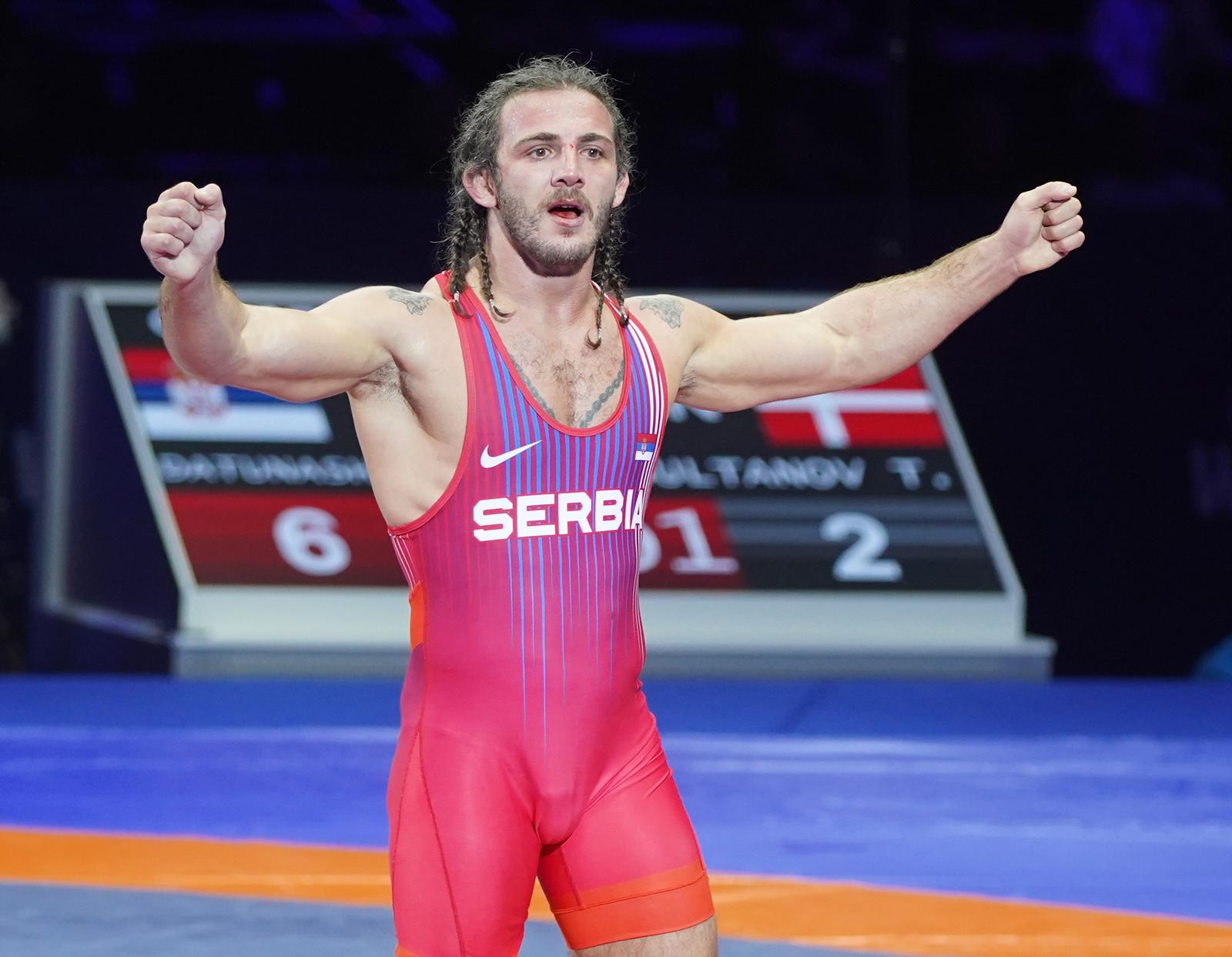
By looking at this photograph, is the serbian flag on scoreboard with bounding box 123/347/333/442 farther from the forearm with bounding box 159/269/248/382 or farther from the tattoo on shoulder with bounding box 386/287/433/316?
the forearm with bounding box 159/269/248/382

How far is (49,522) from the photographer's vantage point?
7762 millimetres

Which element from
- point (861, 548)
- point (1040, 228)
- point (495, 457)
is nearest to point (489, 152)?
point (495, 457)

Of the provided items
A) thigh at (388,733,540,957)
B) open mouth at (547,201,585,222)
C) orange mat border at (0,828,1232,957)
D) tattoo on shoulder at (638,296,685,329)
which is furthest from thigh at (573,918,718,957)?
orange mat border at (0,828,1232,957)

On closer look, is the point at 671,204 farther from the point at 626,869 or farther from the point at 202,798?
the point at 626,869

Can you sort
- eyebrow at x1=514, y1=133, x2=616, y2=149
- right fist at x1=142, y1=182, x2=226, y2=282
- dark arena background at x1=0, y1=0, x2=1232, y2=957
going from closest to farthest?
right fist at x1=142, y1=182, x2=226, y2=282 < eyebrow at x1=514, y1=133, x2=616, y2=149 < dark arena background at x1=0, y1=0, x2=1232, y2=957

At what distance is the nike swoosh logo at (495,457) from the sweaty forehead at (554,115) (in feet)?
1.58

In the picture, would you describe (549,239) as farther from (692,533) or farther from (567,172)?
(692,533)

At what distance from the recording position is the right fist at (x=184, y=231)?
2439mm

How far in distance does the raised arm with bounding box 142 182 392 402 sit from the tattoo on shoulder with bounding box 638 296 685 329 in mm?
468

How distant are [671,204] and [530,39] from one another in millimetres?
1268

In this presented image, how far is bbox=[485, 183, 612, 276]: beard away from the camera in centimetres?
284

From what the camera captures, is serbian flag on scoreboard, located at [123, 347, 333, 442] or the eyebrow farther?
serbian flag on scoreboard, located at [123, 347, 333, 442]

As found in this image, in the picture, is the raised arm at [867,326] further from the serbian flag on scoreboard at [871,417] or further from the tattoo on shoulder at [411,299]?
the serbian flag on scoreboard at [871,417]

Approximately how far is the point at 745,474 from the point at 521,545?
4745 mm
